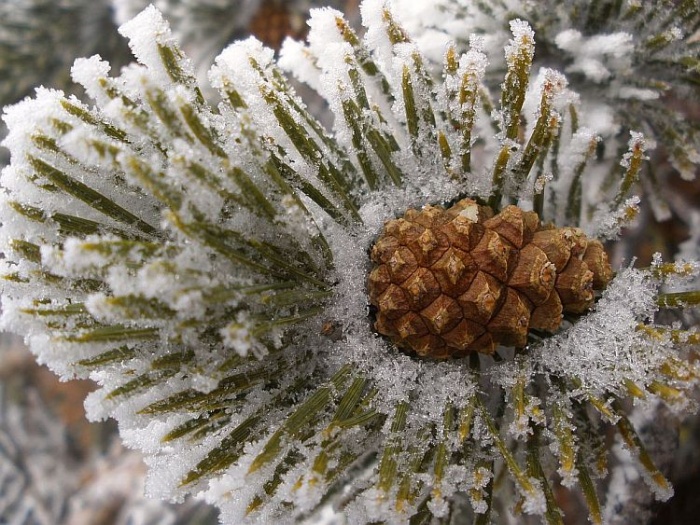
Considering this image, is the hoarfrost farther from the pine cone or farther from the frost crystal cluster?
the pine cone

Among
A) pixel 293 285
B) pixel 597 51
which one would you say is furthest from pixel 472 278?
pixel 597 51

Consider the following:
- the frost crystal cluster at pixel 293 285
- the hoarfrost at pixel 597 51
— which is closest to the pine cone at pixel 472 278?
the frost crystal cluster at pixel 293 285

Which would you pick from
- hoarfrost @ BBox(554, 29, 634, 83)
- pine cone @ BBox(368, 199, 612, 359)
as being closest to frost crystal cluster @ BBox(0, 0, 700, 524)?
pine cone @ BBox(368, 199, 612, 359)

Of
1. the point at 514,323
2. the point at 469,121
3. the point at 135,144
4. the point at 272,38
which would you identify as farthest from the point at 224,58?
the point at 272,38

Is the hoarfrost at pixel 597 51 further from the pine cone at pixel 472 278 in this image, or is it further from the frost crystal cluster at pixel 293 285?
the pine cone at pixel 472 278

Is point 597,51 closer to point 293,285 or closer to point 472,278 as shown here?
point 472,278

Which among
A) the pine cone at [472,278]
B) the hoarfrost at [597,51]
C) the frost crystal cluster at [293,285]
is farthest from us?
the hoarfrost at [597,51]
